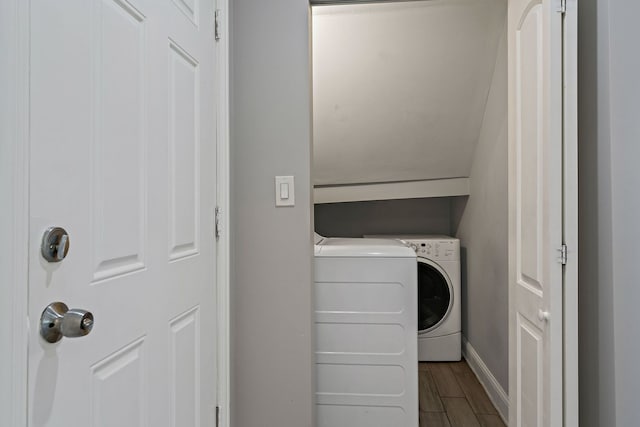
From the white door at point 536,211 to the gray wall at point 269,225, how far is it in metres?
0.76

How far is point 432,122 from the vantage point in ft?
9.17

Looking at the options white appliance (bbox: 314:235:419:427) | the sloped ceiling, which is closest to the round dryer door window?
the sloped ceiling

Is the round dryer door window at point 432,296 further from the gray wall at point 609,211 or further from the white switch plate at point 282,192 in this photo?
the white switch plate at point 282,192

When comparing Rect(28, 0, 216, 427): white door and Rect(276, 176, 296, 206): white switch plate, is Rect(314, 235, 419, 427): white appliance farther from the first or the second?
Rect(28, 0, 216, 427): white door

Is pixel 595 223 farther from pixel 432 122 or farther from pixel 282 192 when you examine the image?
pixel 432 122

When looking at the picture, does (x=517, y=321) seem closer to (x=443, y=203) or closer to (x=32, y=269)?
(x=32, y=269)

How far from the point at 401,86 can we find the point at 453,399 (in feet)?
6.17

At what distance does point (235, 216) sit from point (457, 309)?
81.8 inches

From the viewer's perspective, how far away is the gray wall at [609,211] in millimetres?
1097

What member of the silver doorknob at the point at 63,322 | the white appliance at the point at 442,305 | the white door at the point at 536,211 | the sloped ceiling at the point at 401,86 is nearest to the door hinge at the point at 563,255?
the white door at the point at 536,211

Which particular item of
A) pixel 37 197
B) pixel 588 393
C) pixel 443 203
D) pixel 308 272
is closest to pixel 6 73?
pixel 37 197

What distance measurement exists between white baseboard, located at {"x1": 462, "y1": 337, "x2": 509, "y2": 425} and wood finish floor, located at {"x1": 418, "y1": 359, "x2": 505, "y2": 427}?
3 cm

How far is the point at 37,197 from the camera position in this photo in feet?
2.10

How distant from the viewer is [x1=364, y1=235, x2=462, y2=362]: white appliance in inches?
120
